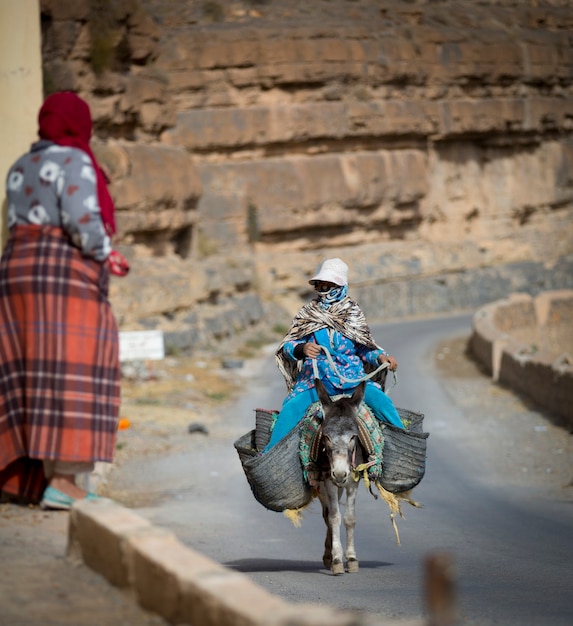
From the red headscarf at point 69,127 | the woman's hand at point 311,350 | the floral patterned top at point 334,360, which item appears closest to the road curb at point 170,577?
the red headscarf at point 69,127

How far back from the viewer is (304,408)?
420 inches

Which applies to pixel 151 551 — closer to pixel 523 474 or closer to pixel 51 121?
pixel 51 121

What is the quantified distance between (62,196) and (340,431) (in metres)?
3.63

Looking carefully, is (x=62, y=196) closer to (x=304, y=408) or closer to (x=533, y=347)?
(x=304, y=408)

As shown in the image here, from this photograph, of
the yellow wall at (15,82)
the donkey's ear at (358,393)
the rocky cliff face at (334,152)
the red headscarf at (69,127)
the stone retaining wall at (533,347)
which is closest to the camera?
the red headscarf at (69,127)

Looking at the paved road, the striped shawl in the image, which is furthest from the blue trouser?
Result: the paved road

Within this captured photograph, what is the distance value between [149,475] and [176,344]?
1301cm

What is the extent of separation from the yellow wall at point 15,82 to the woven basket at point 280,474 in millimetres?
2763

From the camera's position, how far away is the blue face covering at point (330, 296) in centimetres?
1091

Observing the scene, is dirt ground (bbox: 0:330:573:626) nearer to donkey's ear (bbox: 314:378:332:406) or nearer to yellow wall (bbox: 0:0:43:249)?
donkey's ear (bbox: 314:378:332:406)

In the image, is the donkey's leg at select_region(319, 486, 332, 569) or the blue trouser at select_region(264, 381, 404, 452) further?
the blue trouser at select_region(264, 381, 404, 452)

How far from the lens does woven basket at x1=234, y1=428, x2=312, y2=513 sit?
1053cm

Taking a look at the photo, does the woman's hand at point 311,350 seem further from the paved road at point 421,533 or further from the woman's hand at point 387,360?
the paved road at point 421,533

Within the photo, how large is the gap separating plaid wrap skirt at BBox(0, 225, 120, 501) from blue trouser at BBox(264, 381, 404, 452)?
355cm
